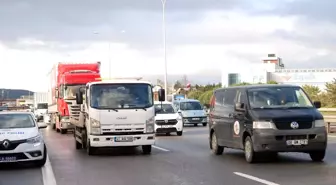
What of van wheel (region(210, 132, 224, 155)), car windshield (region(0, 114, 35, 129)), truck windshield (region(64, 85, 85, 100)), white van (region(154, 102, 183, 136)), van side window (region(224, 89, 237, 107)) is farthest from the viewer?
truck windshield (region(64, 85, 85, 100))

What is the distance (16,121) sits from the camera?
15867 mm

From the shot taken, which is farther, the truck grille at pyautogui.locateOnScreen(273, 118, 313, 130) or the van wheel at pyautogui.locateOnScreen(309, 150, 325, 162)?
the van wheel at pyautogui.locateOnScreen(309, 150, 325, 162)

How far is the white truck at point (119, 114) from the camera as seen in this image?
17547 millimetres

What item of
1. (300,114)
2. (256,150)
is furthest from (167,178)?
(300,114)

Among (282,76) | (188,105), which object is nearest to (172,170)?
(188,105)

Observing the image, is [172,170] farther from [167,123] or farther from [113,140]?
[167,123]

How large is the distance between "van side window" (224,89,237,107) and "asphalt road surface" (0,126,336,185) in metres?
1.49

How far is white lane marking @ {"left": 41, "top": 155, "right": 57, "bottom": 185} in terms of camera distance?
467 inches

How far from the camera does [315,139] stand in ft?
45.7

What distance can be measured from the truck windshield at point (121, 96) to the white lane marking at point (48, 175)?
10.0 ft

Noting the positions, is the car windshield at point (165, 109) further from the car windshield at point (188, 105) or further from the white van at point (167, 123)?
the car windshield at point (188, 105)

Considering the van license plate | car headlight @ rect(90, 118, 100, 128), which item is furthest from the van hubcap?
car headlight @ rect(90, 118, 100, 128)

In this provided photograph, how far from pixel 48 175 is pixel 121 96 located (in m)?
5.30

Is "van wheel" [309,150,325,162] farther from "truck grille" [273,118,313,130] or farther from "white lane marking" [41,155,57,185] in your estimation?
"white lane marking" [41,155,57,185]
